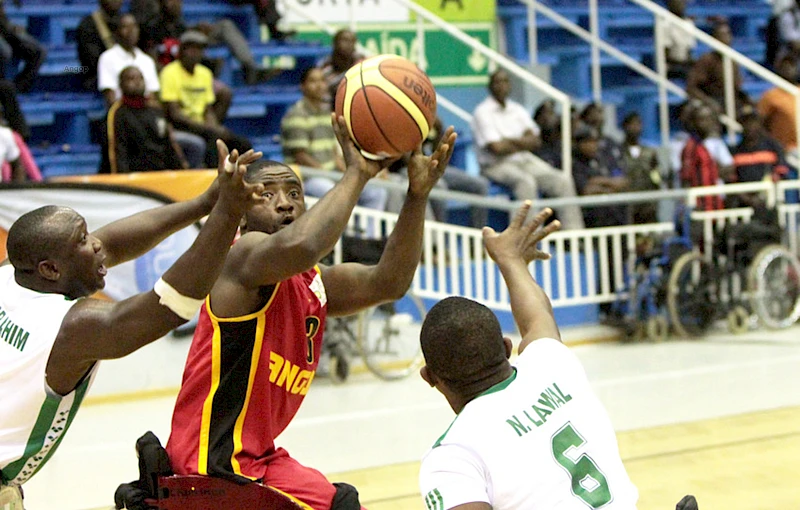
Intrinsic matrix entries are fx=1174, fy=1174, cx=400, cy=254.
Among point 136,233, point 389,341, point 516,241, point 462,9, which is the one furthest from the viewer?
point 462,9

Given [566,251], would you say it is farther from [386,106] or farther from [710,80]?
[386,106]

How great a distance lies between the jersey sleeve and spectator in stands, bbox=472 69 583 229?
854 cm

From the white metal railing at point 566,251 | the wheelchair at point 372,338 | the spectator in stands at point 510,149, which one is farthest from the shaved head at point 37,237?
the spectator in stands at point 510,149

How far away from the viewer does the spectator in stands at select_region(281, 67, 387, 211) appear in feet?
32.3

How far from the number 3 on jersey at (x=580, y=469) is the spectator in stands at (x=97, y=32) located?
8.56 meters

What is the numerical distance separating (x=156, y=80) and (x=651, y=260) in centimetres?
473

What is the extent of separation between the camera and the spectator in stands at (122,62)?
1030 cm

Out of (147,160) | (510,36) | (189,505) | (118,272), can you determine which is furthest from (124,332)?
(510,36)

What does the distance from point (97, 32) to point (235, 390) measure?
7784 mm

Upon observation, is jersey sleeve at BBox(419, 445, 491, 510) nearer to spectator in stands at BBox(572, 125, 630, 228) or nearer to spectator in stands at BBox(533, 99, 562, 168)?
spectator in stands at BBox(572, 125, 630, 228)

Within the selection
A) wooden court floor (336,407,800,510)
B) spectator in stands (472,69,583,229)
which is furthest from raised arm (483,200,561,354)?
spectator in stands (472,69,583,229)

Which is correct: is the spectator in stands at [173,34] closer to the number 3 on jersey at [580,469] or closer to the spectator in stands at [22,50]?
the spectator in stands at [22,50]

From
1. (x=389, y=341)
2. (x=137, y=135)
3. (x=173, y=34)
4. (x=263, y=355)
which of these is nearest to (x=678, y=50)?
(x=173, y=34)

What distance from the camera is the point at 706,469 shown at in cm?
625
